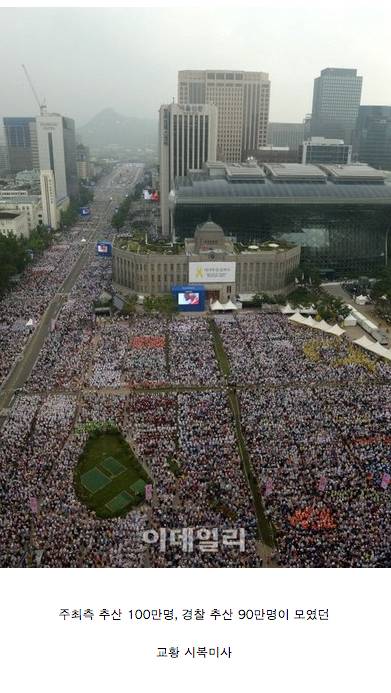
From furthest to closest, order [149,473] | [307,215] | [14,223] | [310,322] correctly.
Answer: [14,223] < [307,215] < [310,322] < [149,473]

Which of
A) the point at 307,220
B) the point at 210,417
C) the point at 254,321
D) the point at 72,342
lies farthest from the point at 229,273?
the point at 210,417

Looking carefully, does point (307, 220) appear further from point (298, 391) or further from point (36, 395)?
point (36, 395)

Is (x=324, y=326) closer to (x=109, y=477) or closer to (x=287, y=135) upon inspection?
(x=109, y=477)

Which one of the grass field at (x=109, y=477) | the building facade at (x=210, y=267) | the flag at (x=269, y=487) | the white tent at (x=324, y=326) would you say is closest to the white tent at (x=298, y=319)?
the white tent at (x=324, y=326)

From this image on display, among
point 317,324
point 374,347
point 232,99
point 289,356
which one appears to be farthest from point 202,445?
point 232,99

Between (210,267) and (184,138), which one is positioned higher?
(184,138)

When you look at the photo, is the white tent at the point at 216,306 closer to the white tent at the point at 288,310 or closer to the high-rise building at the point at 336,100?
the white tent at the point at 288,310

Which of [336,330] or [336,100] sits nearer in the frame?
[336,330]
